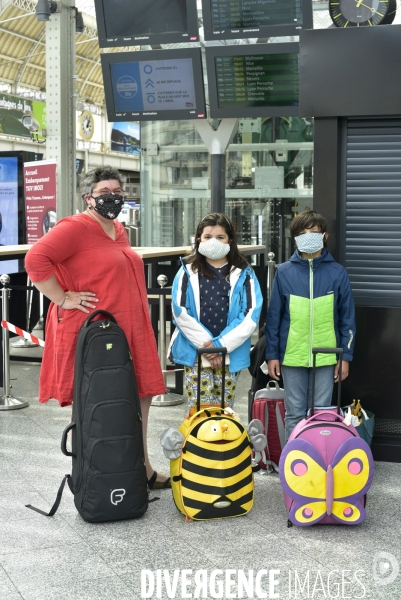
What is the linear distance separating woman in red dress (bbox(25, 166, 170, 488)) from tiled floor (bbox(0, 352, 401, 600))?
0.64 meters

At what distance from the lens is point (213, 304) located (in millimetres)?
4465

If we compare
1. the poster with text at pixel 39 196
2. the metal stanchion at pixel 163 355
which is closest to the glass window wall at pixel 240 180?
the poster with text at pixel 39 196

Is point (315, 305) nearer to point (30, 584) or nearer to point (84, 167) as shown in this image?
point (30, 584)

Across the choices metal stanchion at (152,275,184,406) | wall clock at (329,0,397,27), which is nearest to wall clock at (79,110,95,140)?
metal stanchion at (152,275,184,406)

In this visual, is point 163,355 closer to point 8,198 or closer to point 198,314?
point 198,314

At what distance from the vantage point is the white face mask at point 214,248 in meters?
4.39

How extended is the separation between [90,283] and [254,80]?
14.7 ft

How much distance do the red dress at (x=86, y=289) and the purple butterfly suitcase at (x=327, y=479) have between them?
82 centimetres

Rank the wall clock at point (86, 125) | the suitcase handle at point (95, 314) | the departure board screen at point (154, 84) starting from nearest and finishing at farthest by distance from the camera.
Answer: the suitcase handle at point (95, 314), the departure board screen at point (154, 84), the wall clock at point (86, 125)

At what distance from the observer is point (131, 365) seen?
3.97m

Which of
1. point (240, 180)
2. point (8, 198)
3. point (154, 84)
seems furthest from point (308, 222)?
point (240, 180)

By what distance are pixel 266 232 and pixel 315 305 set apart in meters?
6.49
